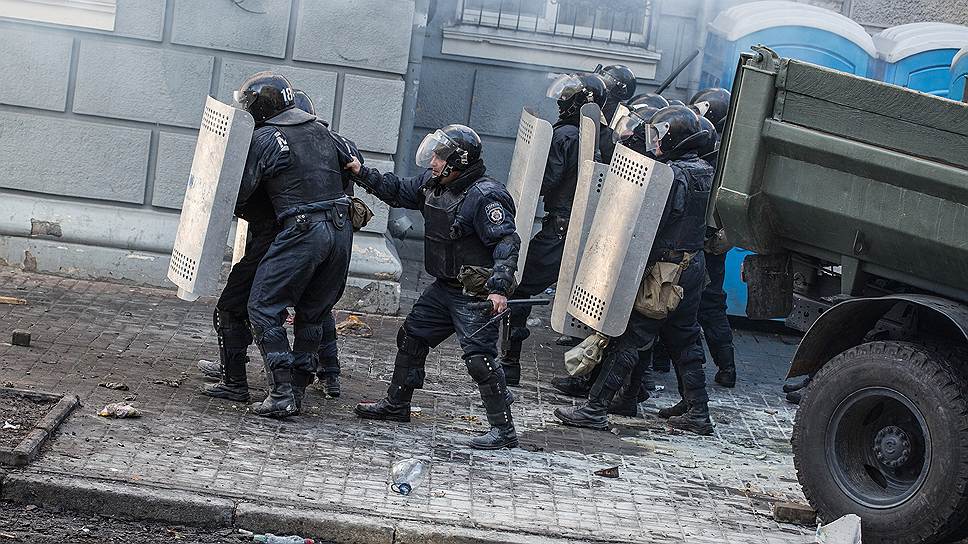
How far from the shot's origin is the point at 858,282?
5.55m

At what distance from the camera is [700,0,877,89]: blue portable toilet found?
A: 374 inches

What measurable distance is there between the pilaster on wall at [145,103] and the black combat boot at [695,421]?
2647 millimetres

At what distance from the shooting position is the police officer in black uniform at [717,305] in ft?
27.1

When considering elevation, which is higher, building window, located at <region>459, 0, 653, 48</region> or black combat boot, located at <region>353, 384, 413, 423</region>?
building window, located at <region>459, 0, 653, 48</region>

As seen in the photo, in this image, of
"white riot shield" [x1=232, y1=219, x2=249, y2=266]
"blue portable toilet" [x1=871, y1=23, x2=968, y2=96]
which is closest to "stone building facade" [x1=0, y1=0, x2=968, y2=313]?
"white riot shield" [x1=232, y1=219, x2=249, y2=266]

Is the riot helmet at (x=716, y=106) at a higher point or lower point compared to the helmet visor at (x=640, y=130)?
higher

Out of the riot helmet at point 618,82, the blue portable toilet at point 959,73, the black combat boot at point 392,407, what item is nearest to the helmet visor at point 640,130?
the riot helmet at point 618,82

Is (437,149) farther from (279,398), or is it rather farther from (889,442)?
(889,442)

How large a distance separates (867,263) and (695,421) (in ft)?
6.56

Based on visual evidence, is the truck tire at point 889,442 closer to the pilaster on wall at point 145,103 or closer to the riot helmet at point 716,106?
the riot helmet at point 716,106

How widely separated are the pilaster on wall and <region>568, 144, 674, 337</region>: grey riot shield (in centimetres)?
253

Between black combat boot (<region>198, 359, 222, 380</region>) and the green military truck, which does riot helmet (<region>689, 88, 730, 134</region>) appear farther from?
black combat boot (<region>198, 359, 222, 380</region>)

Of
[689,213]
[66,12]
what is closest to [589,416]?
[689,213]

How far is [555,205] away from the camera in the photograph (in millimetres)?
8078
